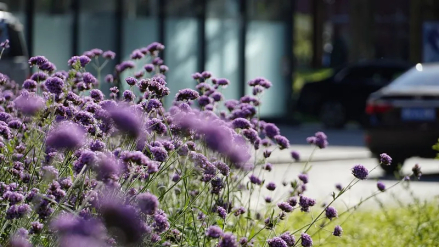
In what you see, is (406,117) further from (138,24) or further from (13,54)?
(138,24)

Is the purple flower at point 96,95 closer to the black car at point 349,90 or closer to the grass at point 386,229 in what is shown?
the grass at point 386,229

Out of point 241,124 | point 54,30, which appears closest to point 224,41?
point 54,30

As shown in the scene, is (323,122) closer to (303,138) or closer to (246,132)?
(303,138)

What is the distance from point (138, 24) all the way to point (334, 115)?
475 centimetres

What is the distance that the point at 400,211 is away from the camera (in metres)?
9.30

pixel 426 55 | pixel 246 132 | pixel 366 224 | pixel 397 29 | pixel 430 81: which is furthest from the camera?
pixel 397 29

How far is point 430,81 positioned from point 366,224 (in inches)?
194

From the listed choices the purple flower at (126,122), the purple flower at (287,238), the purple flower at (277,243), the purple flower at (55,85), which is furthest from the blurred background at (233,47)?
the purple flower at (126,122)

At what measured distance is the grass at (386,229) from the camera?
6945 mm

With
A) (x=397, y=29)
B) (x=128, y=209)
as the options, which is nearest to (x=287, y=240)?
(x=128, y=209)

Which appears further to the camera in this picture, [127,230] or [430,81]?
[430,81]

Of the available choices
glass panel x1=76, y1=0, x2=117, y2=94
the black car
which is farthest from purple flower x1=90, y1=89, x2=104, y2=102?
the black car

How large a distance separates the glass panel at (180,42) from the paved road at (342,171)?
7.29 feet

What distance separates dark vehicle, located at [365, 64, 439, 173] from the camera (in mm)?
12594
